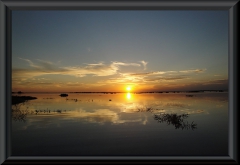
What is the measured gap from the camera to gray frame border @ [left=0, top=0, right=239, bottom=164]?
202cm

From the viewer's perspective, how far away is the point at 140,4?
2.08 m

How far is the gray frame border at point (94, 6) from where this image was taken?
2.02 m

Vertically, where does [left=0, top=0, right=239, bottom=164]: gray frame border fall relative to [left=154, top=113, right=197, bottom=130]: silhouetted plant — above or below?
above

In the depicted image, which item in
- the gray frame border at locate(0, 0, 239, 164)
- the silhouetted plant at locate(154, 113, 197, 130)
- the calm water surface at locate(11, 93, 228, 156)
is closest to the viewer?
the gray frame border at locate(0, 0, 239, 164)

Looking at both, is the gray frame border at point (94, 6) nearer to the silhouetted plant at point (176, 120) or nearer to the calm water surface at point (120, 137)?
the calm water surface at point (120, 137)

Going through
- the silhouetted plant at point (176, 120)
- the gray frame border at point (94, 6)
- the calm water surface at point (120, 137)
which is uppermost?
the gray frame border at point (94, 6)

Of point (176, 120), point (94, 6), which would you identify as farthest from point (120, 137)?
point (94, 6)

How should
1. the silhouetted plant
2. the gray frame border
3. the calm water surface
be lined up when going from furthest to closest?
the silhouetted plant, the calm water surface, the gray frame border

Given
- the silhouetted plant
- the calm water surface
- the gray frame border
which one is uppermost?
the gray frame border

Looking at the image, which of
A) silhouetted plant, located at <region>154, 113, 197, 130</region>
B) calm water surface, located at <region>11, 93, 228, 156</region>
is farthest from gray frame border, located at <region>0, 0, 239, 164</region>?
silhouetted plant, located at <region>154, 113, 197, 130</region>

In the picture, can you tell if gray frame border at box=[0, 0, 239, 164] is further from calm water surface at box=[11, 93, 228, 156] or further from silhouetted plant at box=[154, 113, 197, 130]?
silhouetted plant at box=[154, 113, 197, 130]

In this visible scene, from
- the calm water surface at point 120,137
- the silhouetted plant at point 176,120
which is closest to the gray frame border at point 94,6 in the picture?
the calm water surface at point 120,137
